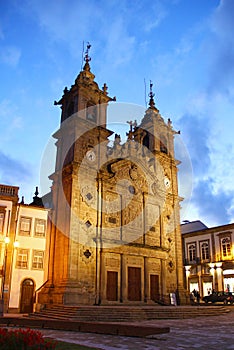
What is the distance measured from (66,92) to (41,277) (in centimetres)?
1643

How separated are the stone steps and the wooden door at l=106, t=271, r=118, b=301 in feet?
15.4

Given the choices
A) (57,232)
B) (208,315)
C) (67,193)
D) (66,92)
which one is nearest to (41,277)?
(57,232)

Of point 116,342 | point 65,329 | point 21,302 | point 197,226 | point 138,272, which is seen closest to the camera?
point 116,342

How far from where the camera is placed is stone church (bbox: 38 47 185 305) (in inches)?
958

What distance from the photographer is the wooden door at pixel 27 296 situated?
81.8 ft

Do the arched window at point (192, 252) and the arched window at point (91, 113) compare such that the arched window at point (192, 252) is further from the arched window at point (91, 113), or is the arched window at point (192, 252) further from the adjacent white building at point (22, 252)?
the adjacent white building at point (22, 252)

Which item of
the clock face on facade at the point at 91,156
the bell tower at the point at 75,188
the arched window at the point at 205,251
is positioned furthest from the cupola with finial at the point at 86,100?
the arched window at the point at 205,251

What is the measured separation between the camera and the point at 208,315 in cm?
2242

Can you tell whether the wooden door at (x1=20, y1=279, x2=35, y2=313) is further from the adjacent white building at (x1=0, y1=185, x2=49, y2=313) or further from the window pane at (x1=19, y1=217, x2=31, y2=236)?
the window pane at (x1=19, y1=217, x2=31, y2=236)

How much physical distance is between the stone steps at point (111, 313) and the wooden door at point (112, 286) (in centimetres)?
470

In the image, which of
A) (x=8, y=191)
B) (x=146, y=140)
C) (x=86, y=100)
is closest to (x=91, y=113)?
(x=86, y=100)

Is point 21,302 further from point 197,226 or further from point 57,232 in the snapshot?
point 197,226

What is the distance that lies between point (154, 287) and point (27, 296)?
33.9 ft

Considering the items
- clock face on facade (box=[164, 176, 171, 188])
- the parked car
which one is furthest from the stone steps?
clock face on facade (box=[164, 176, 171, 188])
